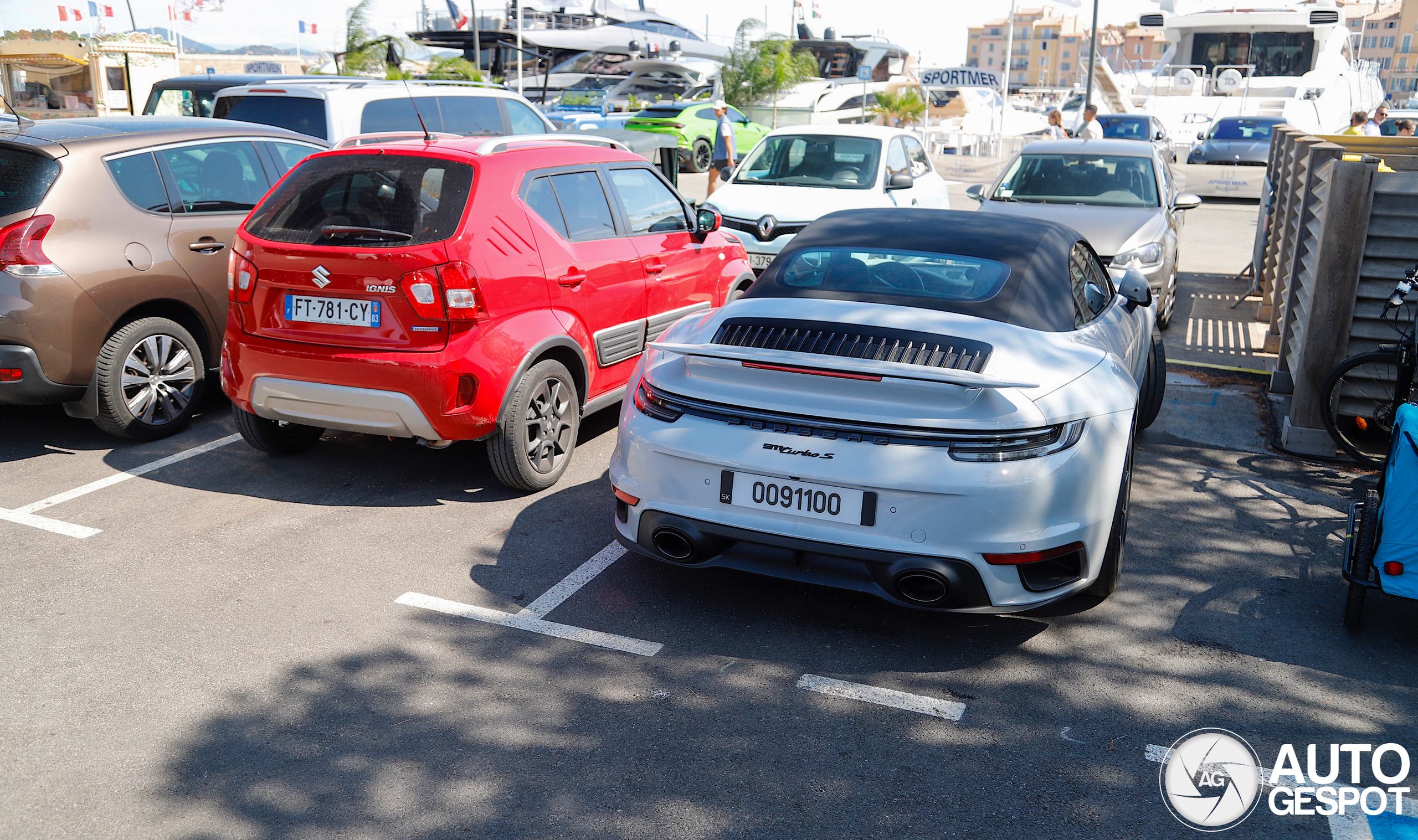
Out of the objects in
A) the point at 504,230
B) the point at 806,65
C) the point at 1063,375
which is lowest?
the point at 1063,375

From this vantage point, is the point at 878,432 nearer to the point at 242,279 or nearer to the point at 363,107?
Result: the point at 242,279

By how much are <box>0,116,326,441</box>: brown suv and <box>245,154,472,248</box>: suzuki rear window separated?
1.14 m

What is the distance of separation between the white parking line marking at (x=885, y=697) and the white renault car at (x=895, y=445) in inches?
12.0

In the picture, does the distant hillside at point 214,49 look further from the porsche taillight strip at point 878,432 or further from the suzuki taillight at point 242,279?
the porsche taillight strip at point 878,432

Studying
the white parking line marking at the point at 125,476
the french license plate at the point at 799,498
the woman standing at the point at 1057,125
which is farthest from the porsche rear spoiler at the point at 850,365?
the woman standing at the point at 1057,125

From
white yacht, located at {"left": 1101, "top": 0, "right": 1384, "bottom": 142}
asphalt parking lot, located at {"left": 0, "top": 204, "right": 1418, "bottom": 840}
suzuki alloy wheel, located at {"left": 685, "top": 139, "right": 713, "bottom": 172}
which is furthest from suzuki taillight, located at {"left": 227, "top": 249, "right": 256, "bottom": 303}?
white yacht, located at {"left": 1101, "top": 0, "right": 1384, "bottom": 142}

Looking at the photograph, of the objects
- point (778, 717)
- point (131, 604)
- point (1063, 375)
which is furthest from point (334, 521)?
point (1063, 375)

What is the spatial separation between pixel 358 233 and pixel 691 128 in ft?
59.6

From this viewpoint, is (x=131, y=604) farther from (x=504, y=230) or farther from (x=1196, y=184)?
(x=1196, y=184)

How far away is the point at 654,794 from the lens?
3.02 m

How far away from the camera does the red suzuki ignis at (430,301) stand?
4.88 metres

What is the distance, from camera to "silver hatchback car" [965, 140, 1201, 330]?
28.8 ft

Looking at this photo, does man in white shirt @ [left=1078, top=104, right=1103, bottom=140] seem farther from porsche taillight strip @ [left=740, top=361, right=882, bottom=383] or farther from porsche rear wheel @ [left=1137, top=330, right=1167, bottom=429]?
porsche taillight strip @ [left=740, top=361, right=882, bottom=383]

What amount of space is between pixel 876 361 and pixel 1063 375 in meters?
0.68
